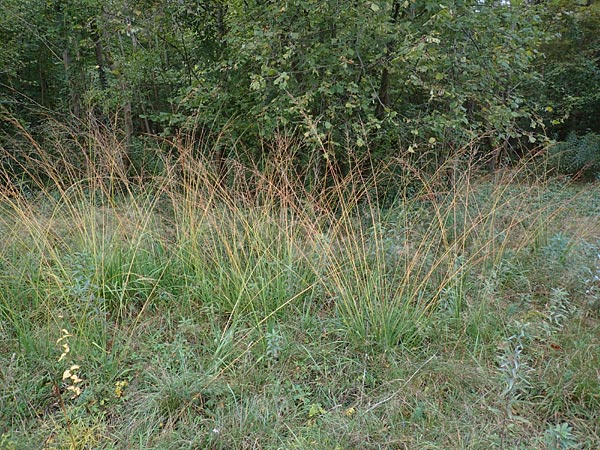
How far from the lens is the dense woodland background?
407cm

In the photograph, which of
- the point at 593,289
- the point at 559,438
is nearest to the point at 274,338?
the point at 559,438

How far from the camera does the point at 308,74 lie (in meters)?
4.45

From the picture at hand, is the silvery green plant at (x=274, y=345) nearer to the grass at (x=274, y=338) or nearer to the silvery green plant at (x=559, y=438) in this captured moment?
the grass at (x=274, y=338)

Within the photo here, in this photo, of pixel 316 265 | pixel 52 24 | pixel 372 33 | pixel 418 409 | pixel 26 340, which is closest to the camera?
pixel 418 409

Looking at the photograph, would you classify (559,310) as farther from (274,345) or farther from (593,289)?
(274,345)

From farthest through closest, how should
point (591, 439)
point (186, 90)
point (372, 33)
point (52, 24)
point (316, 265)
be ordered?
point (52, 24) → point (186, 90) → point (372, 33) → point (316, 265) → point (591, 439)

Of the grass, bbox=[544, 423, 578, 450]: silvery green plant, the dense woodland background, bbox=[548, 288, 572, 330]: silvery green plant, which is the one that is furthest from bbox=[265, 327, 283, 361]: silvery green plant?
bbox=[548, 288, 572, 330]: silvery green plant

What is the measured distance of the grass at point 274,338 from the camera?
1.93 metres

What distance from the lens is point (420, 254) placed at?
3.02 meters

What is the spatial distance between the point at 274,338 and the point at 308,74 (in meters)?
2.92

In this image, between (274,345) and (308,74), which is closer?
(274,345)

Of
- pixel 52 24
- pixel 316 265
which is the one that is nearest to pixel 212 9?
pixel 52 24

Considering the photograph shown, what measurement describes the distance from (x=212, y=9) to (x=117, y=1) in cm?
111

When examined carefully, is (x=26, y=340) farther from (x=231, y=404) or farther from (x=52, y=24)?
(x=52, y=24)
